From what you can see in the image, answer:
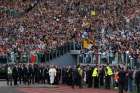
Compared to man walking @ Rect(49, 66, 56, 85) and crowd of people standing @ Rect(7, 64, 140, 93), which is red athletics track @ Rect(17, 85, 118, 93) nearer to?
crowd of people standing @ Rect(7, 64, 140, 93)

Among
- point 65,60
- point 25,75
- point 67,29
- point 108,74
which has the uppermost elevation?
point 67,29

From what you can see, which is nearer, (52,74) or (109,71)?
(109,71)

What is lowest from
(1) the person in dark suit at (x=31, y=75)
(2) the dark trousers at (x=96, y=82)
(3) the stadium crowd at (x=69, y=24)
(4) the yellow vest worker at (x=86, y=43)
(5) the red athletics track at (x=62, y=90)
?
(5) the red athletics track at (x=62, y=90)

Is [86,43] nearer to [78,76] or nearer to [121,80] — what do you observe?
[78,76]

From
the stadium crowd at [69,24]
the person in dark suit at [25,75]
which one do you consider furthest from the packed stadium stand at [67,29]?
the person in dark suit at [25,75]

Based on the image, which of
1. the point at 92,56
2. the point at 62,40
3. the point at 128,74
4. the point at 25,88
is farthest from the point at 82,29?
→ the point at 128,74

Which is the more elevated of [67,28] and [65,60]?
[67,28]

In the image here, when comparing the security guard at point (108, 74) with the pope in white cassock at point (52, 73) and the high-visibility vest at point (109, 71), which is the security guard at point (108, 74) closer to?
the high-visibility vest at point (109, 71)

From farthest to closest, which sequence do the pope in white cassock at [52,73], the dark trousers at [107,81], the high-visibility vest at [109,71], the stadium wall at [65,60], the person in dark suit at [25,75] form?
the stadium wall at [65,60] → the person in dark suit at [25,75] → the pope in white cassock at [52,73] → the dark trousers at [107,81] → the high-visibility vest at [109,71]

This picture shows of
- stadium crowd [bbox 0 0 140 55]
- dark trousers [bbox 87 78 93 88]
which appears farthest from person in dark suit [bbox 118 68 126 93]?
stadium crowd [bbox 0 0 140 55]

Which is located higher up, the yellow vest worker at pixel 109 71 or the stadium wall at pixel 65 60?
the stadium wall at pixel 65 60

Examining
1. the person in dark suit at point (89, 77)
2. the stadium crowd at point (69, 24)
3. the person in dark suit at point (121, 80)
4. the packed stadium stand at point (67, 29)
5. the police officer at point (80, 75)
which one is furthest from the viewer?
the stadium crowd at point (69, 24)

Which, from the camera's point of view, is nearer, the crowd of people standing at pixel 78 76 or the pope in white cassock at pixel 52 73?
the crowd of people standing at pixel 78 76

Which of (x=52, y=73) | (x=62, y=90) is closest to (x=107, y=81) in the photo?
(x=62, y=90)
